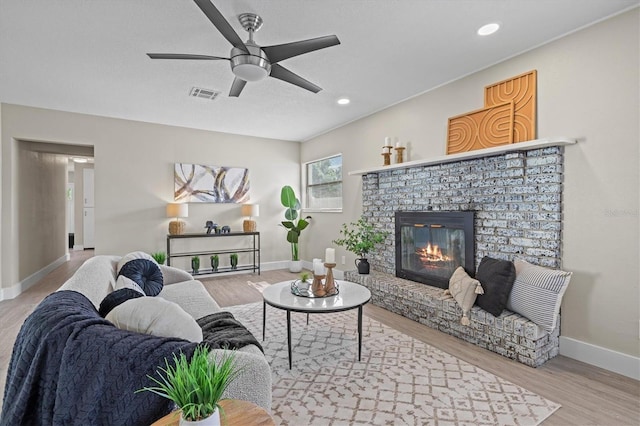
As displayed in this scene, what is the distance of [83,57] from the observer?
3119mm

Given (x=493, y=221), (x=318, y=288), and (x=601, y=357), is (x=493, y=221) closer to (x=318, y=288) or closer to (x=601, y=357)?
(x=601, y=357)

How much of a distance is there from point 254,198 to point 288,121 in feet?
6.05

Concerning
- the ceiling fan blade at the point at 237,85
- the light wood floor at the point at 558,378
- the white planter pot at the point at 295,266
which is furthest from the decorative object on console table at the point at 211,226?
the ceiling fan blade at the point at 237,85

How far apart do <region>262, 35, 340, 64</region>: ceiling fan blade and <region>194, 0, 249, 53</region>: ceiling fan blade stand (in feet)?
0.64

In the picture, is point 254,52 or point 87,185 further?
point 87,185

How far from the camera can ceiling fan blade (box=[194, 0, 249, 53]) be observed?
1.80 m

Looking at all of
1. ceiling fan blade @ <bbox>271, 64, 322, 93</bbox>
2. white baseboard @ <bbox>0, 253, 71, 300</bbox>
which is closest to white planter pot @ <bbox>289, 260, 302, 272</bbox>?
ceiling fan blade @ <bbox>271, 64, 322, 93</bbox>

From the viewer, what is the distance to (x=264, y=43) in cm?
286

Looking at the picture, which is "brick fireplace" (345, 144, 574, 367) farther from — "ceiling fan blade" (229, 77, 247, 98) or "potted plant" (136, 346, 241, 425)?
"potted plant" (136, 346, 241, 425)

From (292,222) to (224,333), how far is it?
4.75 meters

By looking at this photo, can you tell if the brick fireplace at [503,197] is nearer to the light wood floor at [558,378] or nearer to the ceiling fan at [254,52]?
the light wood floor at [558,378]

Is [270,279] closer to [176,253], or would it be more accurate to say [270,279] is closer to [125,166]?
[176,253]

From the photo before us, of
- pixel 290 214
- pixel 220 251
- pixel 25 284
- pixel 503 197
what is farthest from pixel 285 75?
pixel 25 284

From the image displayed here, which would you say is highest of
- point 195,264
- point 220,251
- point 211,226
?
point 211,226
